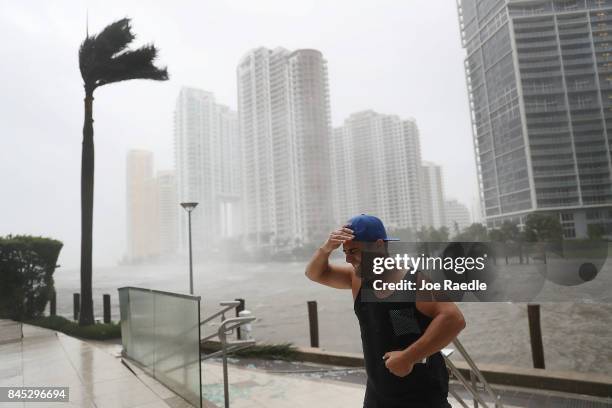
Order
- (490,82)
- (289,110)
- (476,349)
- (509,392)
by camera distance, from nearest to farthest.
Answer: (509,392), (476,349), (490,82), (289,110)

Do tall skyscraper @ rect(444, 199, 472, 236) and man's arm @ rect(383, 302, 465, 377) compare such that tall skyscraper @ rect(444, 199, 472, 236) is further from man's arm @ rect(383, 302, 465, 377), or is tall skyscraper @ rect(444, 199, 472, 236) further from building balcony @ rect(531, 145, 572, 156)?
man's arm @ rect(383, 302, 465, 377)

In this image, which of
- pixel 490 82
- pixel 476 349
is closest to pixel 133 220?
pixel 490 82

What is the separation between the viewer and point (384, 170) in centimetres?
7906

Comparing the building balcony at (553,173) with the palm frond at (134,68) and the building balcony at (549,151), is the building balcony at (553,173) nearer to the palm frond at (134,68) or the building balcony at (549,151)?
the building balcony at (549,151)

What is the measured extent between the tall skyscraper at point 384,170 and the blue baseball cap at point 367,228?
2830 inches

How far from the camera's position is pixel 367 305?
3.59 feet

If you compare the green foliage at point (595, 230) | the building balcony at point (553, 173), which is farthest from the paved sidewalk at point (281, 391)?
the building balcony at point (553, 173)

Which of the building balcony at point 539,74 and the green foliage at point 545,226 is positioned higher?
the building balcony at point 539,74

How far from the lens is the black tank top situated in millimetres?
1006

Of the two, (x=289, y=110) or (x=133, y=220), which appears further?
(x=133, y=220)

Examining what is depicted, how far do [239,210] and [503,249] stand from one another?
3938 inches

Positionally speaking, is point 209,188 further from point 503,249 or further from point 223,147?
point 503,249

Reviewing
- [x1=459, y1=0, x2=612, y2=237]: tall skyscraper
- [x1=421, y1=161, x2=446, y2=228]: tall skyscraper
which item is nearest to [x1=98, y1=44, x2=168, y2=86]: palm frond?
[x1=459, y1=0, x2=612, y2=237]: tall skyscraper

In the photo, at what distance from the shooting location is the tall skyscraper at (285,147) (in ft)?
273
